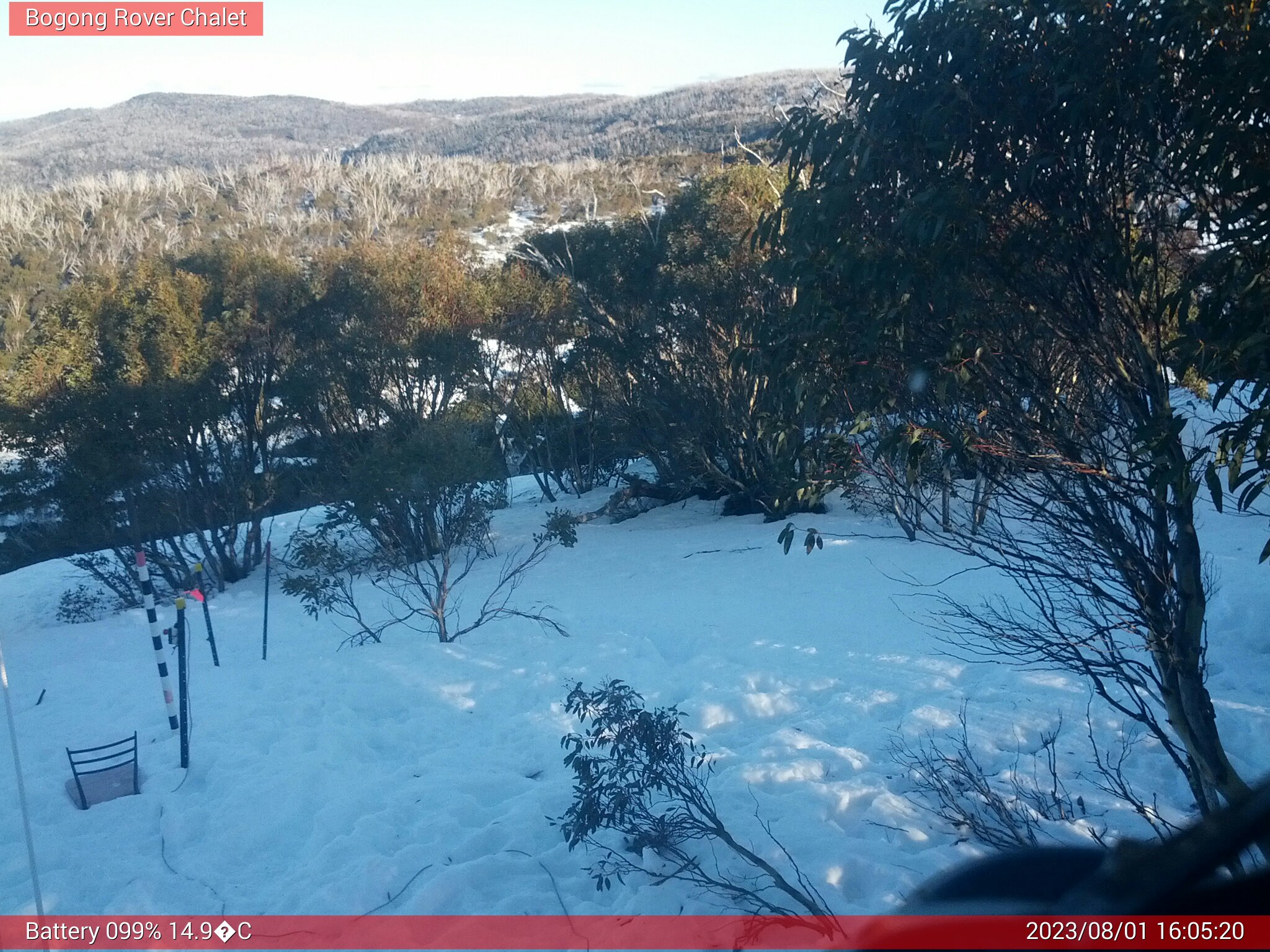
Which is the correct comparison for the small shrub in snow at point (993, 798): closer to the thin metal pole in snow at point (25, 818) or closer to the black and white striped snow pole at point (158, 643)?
the thin metal pole in snow at point (25, 818)

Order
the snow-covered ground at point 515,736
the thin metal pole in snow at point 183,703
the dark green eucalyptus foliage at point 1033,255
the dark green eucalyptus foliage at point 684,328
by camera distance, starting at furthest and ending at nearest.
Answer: the dark green eucalyptus foliage at point 684,328, the thin metal pole in snow at point 183,703, the snow-covered ground at point 515,736, the dark green eucalyptus foliage at point 1033,255

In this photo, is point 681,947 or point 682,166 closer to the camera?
point 681,947

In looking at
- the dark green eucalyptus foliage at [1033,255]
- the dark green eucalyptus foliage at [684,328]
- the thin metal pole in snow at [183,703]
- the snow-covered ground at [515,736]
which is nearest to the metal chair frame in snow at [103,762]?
the snow-covered ground at [515,736]

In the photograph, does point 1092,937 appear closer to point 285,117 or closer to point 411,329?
point 411,329

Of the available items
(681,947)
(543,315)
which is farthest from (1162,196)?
(543,315)

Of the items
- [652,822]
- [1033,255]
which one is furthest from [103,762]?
[1033,255]

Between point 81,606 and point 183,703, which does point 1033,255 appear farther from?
point 81,606
